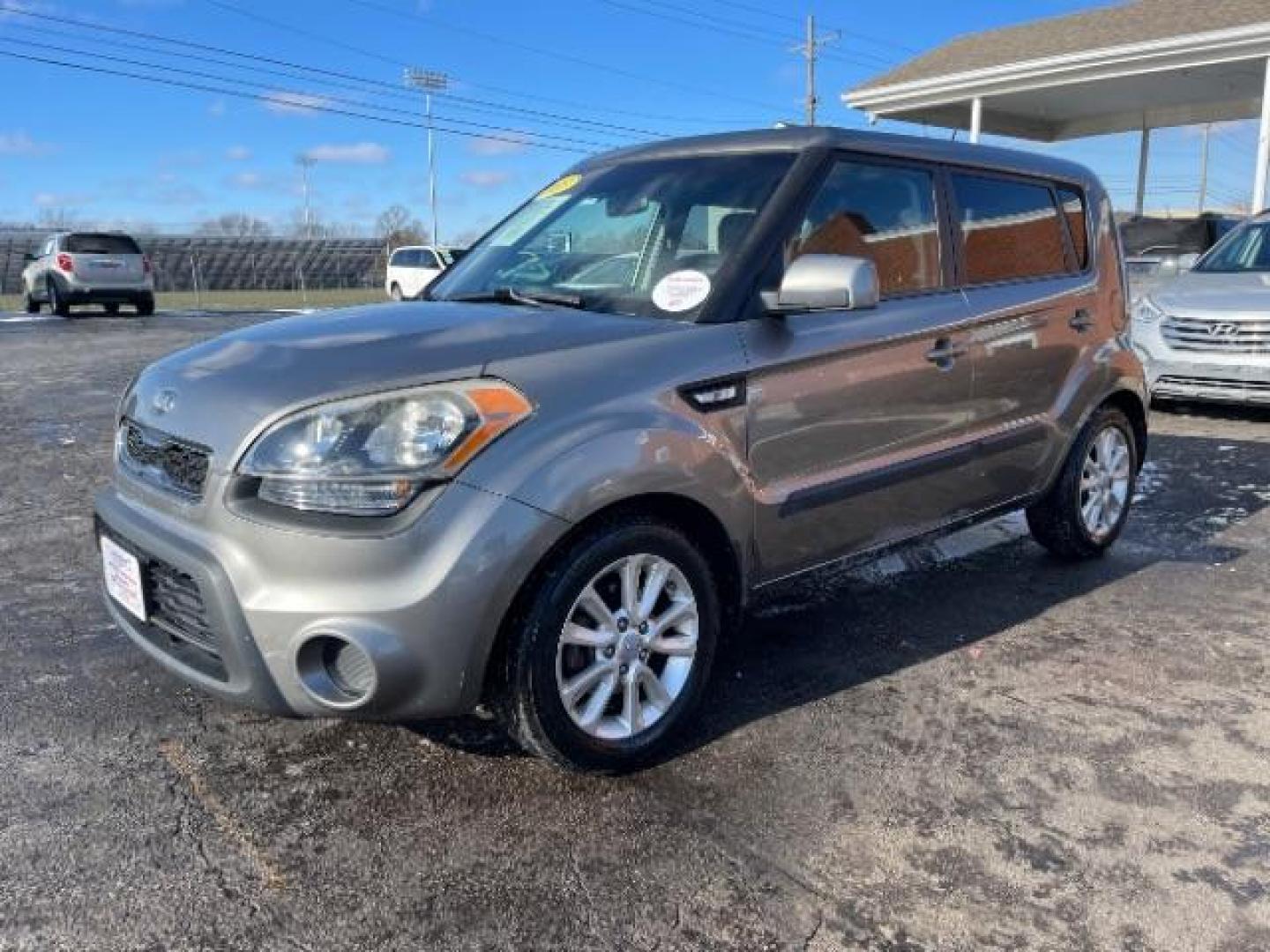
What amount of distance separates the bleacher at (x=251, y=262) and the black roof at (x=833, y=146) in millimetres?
48495

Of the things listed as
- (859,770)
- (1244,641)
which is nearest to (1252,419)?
(1244,641)

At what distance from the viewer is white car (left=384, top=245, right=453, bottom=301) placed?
26.6 metres

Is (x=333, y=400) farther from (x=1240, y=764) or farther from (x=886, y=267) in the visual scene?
(x=1240, y=764)

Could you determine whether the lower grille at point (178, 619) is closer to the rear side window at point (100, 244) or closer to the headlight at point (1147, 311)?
the headlight at point (1147, 311)

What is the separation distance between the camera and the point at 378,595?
→ 2.43m

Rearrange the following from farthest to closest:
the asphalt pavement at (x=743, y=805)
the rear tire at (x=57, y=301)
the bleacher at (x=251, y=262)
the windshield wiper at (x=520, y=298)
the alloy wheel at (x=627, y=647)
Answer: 1. the bleacher at (x=251, y=262)
2. the rear tire at (x=57, y=301)
3. the windshield wiper at (x=520, y=298)
4. the alloy wheel at (x=627, y=647)
5. the asphalt pavement at (x=743, y=805)

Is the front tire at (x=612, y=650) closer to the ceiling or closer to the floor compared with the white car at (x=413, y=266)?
closer to the floor

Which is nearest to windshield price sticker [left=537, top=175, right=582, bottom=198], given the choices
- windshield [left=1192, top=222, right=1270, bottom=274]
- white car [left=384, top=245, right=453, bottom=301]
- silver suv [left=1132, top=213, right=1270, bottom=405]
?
silver suv [left=1132, top=213, right=1270, bottom=405]

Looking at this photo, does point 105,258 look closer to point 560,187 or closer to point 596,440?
point 560,187

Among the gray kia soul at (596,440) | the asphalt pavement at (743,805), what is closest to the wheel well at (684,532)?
the gray kia soul at (596,440)

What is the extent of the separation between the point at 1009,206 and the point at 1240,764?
91.5 inches

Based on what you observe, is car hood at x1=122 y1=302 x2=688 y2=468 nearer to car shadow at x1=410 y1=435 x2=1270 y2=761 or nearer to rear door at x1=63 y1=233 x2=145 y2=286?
car shadow at x1=410 y1=435 x2=1270 y2=761

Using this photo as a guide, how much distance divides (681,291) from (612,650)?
109cm

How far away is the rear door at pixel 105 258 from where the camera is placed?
19812 mm
